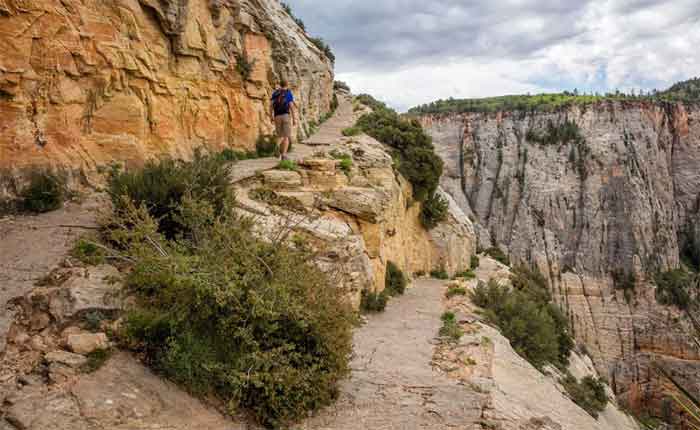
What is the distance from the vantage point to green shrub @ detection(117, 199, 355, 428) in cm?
395

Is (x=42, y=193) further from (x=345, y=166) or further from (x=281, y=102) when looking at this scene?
(x=345, y=166)

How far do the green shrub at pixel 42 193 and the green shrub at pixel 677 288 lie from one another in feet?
140

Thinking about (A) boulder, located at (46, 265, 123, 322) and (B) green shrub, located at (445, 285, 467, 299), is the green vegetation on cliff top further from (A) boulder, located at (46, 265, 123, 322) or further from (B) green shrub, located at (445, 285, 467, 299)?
(A) boulder, located at (46, 265, 123, 322)

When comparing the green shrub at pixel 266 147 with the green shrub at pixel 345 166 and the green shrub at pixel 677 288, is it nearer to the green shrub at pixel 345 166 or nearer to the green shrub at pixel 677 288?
the green shrub at pixel 345 166

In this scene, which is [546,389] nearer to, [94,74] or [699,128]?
[94,74]

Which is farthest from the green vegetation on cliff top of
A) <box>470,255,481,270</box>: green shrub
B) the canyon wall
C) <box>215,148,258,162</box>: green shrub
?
<box>215,148,258,162</box>: green shrub

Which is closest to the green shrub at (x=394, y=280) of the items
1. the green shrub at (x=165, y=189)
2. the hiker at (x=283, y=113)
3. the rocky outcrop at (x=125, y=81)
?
the hiker at (x=283, y=113)

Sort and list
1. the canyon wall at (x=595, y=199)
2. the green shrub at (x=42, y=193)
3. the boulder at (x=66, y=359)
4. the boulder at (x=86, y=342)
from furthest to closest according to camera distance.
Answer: the canyon wall at (x=595, y=199), the green shrub at (x=42, y=193), the boulder at (x=86, y=342), the boulder at (x=66, y=359)

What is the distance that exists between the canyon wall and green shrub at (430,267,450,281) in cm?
Result: 2465

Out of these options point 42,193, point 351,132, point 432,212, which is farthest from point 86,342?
point 432,212

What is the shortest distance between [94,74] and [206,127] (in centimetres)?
291

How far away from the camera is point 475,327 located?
8766mm

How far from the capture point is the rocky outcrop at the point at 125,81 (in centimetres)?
650

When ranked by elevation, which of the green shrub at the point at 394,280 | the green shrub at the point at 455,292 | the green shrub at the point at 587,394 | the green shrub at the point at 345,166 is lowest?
the green shrub at the point at 587,394
